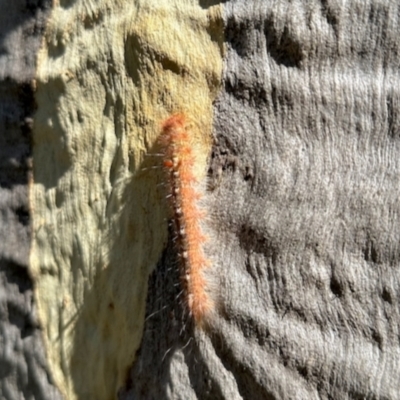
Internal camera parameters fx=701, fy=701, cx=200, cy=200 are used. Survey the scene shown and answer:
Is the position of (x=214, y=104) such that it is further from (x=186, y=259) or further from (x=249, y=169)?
(x=186, y=259)

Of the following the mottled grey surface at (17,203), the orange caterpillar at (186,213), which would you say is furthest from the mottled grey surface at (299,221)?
the mottled grey surface at (17,203)

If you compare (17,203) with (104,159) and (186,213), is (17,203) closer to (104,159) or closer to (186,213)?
(104,159)

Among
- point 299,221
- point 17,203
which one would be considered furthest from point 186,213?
point 17,203

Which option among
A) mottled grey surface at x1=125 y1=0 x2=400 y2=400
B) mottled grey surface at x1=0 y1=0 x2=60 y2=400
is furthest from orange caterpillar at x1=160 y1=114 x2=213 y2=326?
mottled grey surface at x1=0 y1=0 x2=60 y2=400

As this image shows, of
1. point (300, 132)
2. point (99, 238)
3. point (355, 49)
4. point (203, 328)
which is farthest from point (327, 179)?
point (99, 238)

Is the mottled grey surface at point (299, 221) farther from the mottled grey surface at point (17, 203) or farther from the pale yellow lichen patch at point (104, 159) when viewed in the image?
the mottled grey surface at point (17, 203)

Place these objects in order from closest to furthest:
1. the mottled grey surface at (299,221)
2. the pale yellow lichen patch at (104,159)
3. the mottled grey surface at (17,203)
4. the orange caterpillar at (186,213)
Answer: the mottled grey surface at (299,221) < the orange caterpillar at (186,213) < the pale yellow lichen patch at (104,159) < the mottled grey surface at (17,203)
